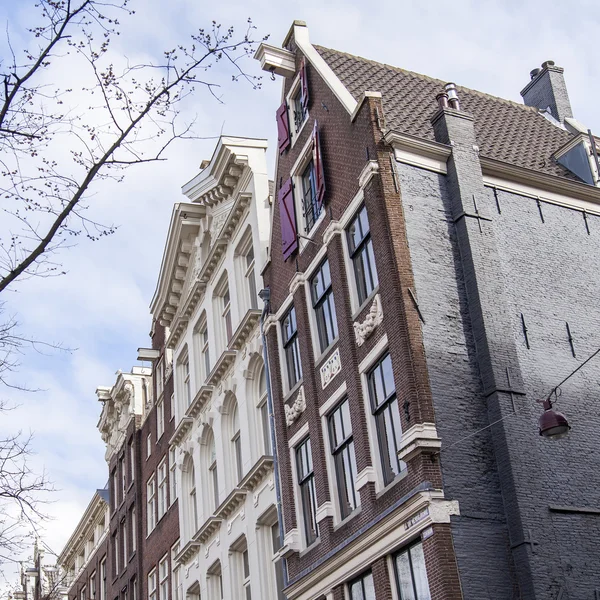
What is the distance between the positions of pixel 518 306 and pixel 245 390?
9642mm

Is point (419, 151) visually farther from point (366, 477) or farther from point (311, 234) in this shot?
point (366, 477)

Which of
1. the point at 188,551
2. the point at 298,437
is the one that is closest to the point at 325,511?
the point at 298,437

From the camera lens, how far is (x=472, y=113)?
2539 cm

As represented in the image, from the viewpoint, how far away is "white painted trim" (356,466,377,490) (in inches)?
734

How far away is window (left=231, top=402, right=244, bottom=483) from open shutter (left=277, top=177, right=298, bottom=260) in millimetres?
6066

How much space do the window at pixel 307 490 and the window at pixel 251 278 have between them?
6079 mm

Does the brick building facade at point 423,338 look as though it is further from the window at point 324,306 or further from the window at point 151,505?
the window at point 151,505

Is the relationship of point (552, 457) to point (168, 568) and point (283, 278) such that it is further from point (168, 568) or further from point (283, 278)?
point (168, 568)

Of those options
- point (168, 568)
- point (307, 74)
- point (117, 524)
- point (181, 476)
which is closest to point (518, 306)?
point (307, 74)

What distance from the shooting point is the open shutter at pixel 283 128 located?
83.8 ft

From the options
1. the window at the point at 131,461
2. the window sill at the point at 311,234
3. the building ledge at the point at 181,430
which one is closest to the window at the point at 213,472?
the building ledge at the point at 181,430

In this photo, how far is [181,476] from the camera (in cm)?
3288

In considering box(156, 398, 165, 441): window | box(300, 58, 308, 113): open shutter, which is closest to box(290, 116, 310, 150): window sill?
box(300, 58, 308, 113): open shutter

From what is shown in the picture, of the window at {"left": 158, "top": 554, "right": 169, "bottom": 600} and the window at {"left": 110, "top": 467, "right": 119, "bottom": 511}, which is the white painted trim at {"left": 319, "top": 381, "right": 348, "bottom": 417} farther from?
the window at {"left": 110, "top": 467, "right": 119, "bottom": 511}
